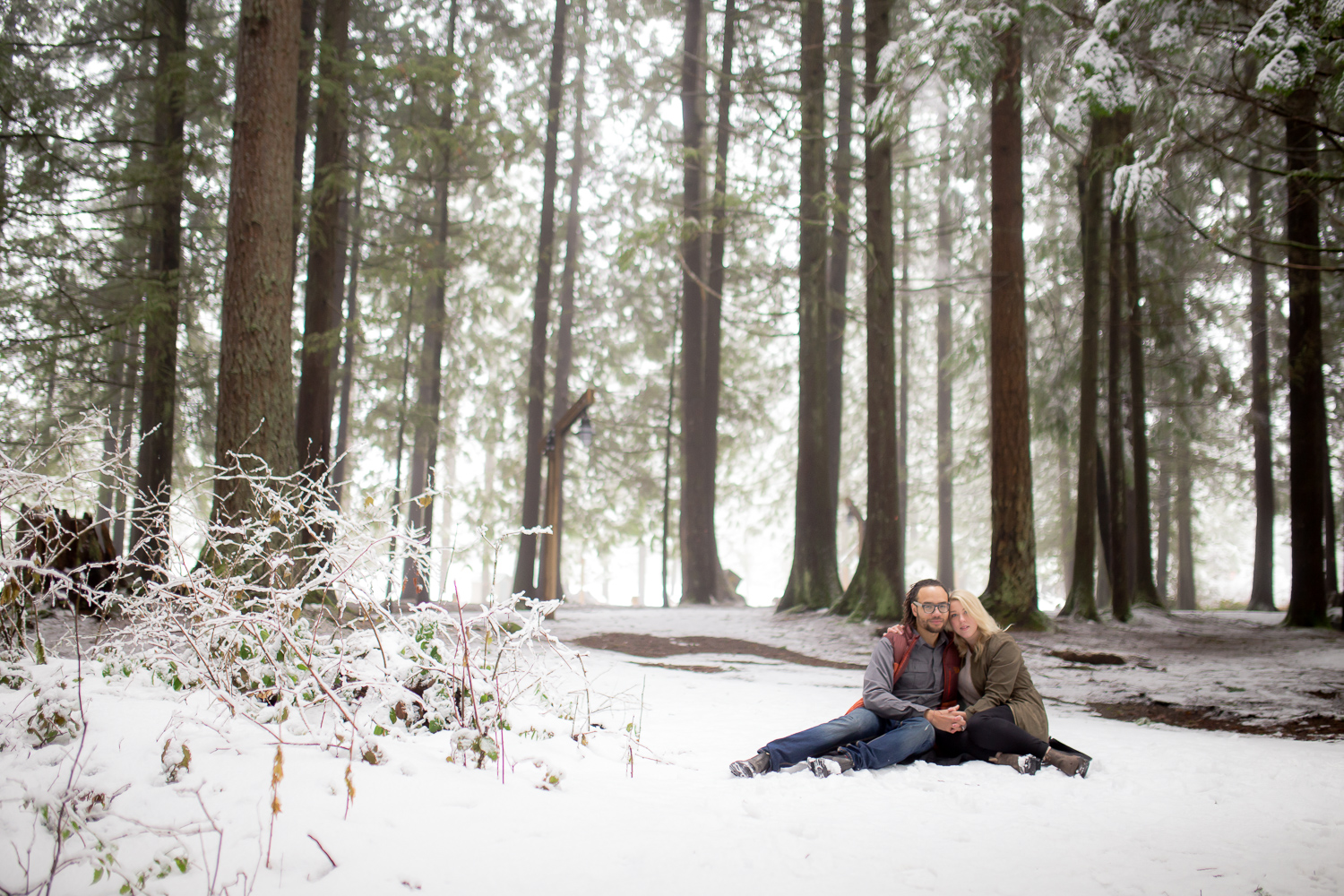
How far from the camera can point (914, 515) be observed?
28.9m

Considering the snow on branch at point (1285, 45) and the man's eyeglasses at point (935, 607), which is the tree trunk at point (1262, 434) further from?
the man's eyeglasses at point (935, 607)

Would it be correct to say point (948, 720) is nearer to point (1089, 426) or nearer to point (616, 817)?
point (616, 817)

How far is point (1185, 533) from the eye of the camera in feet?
70.1

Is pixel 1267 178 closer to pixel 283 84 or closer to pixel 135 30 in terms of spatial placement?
pixel 283 84

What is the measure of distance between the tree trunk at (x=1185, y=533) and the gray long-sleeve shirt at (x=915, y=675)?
17.0 meters

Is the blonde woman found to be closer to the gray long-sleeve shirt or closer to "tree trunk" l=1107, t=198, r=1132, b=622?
the gray long-sleeve shirt

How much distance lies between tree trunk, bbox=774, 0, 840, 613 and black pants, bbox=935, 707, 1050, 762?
29.9 ft

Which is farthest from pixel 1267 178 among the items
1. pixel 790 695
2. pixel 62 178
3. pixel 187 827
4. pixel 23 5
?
pixel 23 5

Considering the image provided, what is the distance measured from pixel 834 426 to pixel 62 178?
14.2 metres

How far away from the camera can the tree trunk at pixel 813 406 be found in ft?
45.0

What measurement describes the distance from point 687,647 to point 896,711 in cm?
588

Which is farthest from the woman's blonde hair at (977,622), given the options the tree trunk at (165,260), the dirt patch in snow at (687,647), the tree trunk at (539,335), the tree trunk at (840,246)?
the tree trunk at (539,335)

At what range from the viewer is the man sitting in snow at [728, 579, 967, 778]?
A: 165 inches

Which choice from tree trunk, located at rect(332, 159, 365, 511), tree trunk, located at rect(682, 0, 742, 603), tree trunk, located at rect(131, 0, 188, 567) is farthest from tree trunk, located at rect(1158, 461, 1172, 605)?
tree trunk, located at rect(131, 0, 188, 567)
